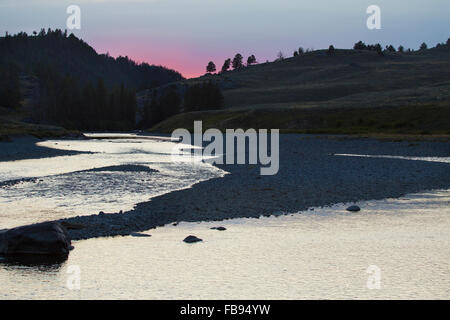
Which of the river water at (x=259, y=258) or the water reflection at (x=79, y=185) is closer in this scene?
the river water at (x=259, y=258)

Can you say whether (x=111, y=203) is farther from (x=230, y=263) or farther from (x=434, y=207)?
(x=434, y=207)

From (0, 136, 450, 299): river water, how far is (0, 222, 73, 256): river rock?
2.08 feet

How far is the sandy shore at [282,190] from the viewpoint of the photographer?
23.2 metres

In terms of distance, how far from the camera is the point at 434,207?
1061 inches

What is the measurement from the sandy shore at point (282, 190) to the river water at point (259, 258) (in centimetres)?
115

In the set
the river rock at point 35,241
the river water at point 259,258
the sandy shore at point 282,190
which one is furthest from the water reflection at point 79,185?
the river rock at point 35,241

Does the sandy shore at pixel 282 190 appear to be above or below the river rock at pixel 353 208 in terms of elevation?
above
